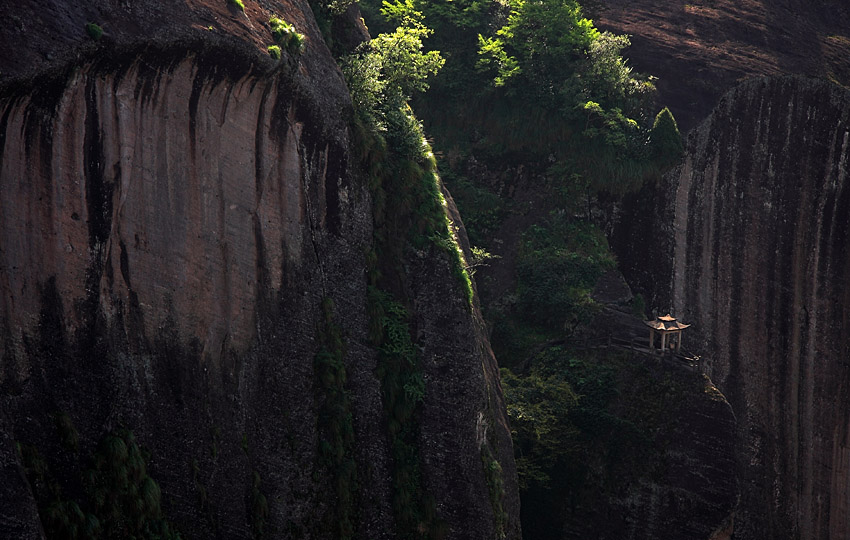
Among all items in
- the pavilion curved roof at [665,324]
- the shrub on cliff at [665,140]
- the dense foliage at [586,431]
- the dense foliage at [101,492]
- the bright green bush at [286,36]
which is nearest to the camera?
the dense foliage at [101,492]

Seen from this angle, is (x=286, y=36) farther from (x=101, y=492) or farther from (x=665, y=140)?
(x=665, y=140)

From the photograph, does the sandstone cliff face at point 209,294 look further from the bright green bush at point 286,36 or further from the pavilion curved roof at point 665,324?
the pavilion curved roof at point 665,324

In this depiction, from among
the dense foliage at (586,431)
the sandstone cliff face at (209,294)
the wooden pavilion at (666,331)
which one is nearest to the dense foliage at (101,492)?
the sandstone cliff face at (209,294)

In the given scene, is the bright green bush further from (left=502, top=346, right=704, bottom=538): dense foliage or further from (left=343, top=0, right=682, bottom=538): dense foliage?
(left=502, top=346, right=704, bottom=538): dense foliage

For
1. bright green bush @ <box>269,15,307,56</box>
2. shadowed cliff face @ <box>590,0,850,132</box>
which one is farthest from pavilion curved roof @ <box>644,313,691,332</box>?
bright green bush @ <box>269,15,307,56</box>

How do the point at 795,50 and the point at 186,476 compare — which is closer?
the point at 186,476

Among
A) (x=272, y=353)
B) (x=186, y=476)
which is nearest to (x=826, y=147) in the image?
(x=272, y=353)

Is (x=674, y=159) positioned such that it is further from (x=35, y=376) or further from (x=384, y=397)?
(x=35, y=376)
